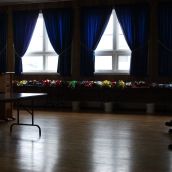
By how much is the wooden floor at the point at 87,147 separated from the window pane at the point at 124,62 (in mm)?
2769

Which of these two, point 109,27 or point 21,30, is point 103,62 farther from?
point 21,30

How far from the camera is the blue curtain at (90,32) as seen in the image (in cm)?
986

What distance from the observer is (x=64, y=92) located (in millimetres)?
9781

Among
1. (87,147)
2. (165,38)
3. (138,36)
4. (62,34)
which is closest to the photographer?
(87,147)

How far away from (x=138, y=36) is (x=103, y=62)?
50.3 inches

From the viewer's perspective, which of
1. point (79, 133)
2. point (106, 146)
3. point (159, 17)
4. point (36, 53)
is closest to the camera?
point (106, 146)

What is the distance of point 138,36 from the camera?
9.54m

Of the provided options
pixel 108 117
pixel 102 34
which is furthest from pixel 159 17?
pixel 108 117

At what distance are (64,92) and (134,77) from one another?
2.01 meters

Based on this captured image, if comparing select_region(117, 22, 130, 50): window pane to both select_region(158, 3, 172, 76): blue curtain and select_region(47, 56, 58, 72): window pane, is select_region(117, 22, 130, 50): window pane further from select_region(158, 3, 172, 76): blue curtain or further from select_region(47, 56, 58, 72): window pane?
select_region(47, 56, 58, 72): window pane

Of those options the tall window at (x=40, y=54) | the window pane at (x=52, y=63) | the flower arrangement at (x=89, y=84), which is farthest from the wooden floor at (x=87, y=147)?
the tall window at (x=40, y=54)

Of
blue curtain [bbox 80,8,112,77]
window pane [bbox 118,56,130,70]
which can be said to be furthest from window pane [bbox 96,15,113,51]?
window pane [bbox 118,56,130,70]

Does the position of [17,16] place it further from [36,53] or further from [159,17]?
[159,17]

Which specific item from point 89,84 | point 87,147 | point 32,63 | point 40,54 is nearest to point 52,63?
point 40,54
